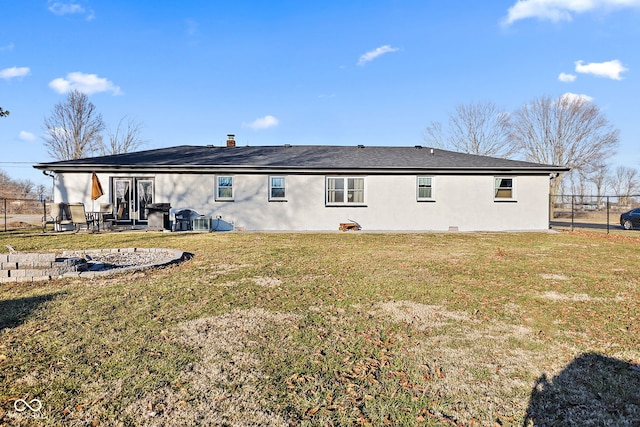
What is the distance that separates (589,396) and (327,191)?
1384 cm

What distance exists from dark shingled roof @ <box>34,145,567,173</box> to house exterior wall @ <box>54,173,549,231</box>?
0.46m

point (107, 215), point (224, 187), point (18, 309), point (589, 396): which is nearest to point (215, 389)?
point (589, 396)

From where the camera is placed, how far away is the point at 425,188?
1627 cm

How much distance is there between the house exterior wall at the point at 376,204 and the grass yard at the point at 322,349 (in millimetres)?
9191

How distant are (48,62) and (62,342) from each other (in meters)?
26.2

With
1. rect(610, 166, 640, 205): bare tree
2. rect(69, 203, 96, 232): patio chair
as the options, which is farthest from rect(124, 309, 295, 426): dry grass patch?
rect(610, 166, 640, 205): bare tree

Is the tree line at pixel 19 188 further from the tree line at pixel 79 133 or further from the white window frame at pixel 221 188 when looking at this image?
the white window frame at pixel 221 188

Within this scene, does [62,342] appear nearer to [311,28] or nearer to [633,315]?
[633,315]

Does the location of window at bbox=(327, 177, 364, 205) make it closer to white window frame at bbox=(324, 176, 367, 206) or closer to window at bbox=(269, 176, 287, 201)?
white window frame at bbox=(324, 176, 367, 206)

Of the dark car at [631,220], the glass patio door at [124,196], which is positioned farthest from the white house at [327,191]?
the dark car at [631,220]

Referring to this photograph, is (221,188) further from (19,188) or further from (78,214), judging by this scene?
(19,188)

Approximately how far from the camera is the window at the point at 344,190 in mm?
16109

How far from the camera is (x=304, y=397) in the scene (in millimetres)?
2502

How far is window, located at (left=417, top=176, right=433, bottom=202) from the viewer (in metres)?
16.2
